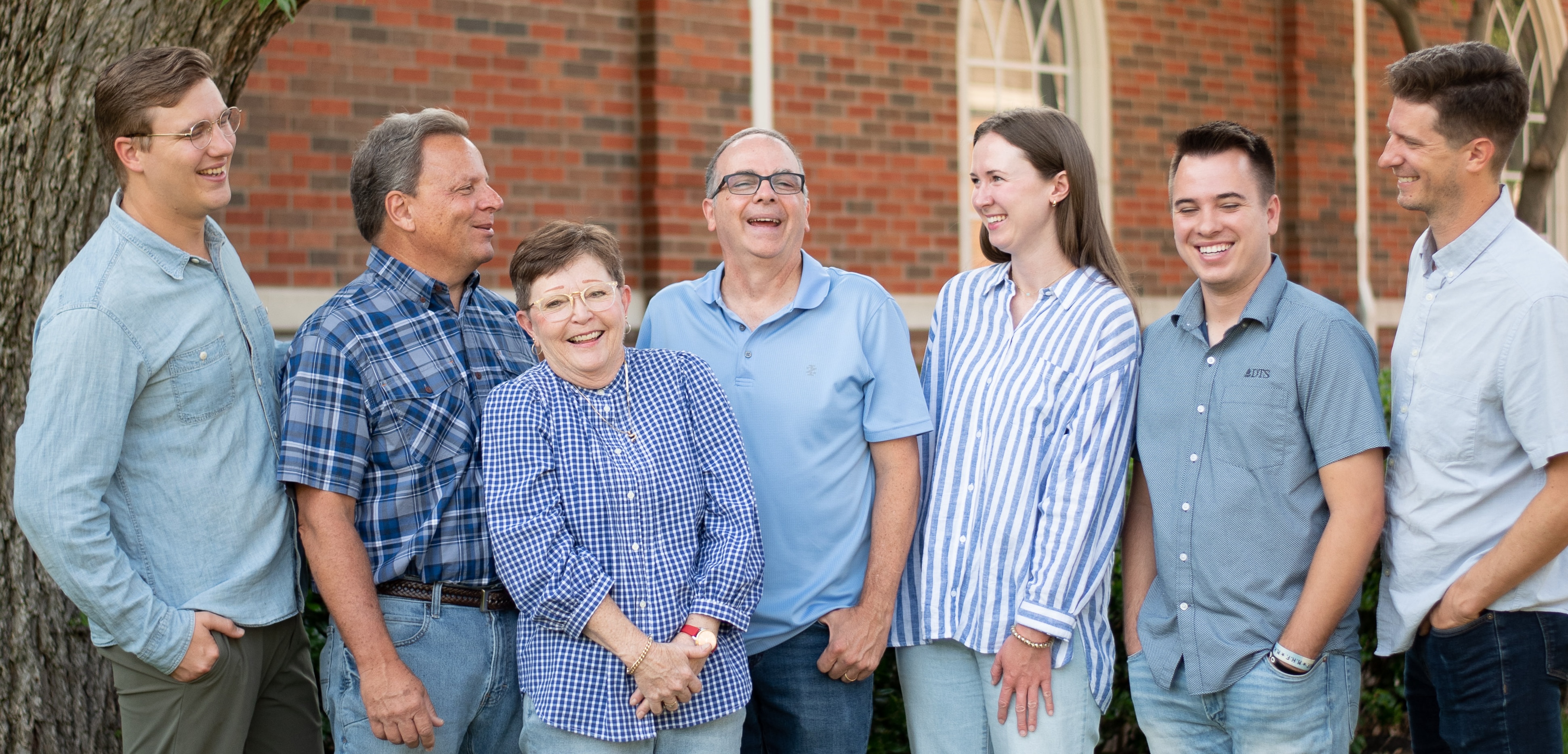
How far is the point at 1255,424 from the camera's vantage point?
2.71 m

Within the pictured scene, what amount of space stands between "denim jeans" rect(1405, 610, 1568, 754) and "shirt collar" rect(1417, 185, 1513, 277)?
72 centimetres

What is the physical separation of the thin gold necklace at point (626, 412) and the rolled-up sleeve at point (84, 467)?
34.8 inches

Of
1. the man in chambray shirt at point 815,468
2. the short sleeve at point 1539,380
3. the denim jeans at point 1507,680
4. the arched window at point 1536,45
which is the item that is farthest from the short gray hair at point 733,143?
the arched window at point 1536,45

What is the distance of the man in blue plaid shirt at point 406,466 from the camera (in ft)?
8.80

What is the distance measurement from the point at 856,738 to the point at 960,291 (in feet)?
3.57

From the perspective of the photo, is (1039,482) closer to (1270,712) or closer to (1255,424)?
(1255,424)

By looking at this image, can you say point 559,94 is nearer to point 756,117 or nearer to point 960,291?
point 756,117

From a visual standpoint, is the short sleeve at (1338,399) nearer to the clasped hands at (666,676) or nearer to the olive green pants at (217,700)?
the clasped hands at (666,676)

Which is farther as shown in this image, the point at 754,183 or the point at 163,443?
the point at 754,183

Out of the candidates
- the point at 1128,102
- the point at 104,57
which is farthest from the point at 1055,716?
the point at 1128,102

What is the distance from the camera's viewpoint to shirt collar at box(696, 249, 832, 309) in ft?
10.2

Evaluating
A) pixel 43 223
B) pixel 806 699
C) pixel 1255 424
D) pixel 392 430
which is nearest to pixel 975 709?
pixel 806 699

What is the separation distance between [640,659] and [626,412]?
0.52m

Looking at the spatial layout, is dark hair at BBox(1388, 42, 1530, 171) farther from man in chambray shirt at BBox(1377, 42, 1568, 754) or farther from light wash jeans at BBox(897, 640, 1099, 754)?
light wash jeans at BBox(897, 640, 1099, 754)
